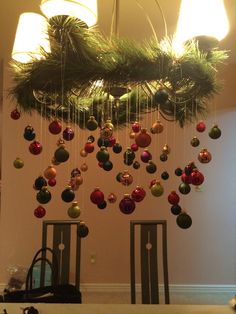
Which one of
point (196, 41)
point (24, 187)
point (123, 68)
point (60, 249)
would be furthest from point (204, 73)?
point (24, 187)

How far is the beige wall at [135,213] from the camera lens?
13.2 ft

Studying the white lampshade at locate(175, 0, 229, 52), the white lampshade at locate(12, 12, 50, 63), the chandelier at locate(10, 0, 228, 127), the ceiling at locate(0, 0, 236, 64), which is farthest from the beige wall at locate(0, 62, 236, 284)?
the white lampshade at locate(175, 0, 229, 52)

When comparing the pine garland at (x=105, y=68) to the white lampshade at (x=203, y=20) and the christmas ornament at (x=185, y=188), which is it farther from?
the christmas ornament at (x=185, y=188)

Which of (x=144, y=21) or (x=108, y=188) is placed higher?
(x=144, y=21)

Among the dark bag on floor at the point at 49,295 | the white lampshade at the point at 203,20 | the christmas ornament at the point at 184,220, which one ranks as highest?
the white lampshade at the point at 203,20

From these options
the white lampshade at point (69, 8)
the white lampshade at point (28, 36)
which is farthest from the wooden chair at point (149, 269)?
the white lampshade at point (69, 8)

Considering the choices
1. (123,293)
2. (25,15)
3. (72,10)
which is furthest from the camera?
(123,293)

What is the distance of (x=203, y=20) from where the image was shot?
125 cm

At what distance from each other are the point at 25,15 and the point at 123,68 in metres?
0.62

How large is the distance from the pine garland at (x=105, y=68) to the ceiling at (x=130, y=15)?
3.98ft

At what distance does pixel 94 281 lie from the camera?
405 centimetres

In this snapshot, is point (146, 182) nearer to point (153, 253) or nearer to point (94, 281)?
point (94, 281)

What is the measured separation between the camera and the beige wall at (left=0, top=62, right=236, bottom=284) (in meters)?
4.04

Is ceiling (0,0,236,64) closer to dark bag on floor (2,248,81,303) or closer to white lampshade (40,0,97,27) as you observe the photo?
white lampshade (40,0,97,27)
